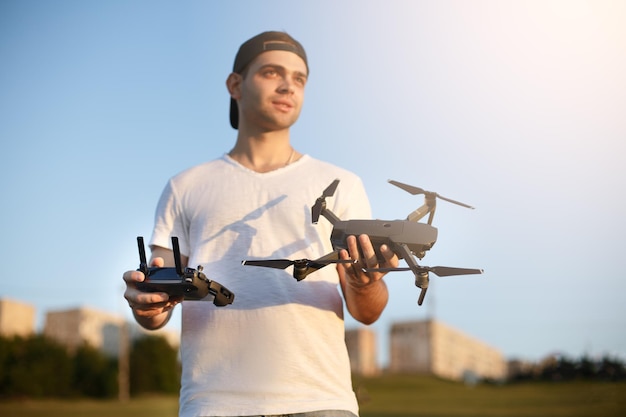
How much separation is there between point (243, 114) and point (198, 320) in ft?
3.64

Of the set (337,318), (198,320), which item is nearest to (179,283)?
(198,320)

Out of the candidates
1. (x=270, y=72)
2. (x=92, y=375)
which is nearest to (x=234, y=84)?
(x=270, y=72)

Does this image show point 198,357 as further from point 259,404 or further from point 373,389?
point 373,389

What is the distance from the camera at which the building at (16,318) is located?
39.6m

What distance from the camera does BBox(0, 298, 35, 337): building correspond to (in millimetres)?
39594

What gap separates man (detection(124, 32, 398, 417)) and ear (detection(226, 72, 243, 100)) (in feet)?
0.03

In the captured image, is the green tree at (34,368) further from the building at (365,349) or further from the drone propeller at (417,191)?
the drone propeller at (417,191)

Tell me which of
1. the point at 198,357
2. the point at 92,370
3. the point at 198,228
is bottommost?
the point at 92,370

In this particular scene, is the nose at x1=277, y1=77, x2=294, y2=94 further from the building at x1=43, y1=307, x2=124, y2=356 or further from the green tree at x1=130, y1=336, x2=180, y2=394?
the green tree at x1=130, y1=336, x2=180, y2=394

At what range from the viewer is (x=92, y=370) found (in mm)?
41781

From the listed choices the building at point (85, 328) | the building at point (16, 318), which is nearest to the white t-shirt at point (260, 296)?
the building at point (16, 318)

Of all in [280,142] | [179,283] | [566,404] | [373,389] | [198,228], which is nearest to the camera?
[179,283]

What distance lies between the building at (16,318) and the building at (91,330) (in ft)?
4.33

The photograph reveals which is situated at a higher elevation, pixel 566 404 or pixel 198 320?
pixel 198 320
